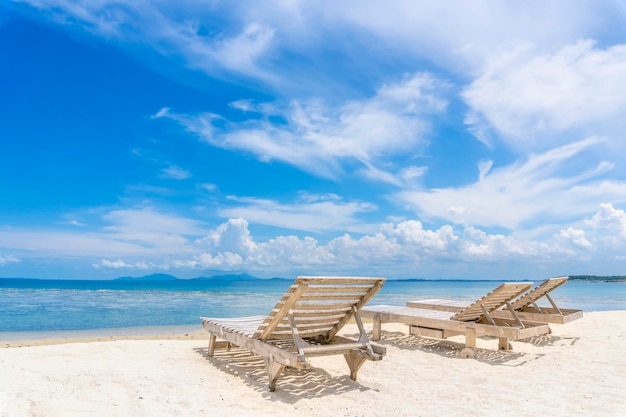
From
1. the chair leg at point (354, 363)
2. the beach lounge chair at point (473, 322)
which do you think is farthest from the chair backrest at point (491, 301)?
the chair leg at point (354, 363)

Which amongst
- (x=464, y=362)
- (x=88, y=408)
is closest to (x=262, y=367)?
(x=88, y=408)

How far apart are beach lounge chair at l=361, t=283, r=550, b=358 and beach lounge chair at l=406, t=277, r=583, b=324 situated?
0.74 metres

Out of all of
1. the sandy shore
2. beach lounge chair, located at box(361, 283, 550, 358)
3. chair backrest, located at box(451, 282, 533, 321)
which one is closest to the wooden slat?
A: beach lounge chair, located at box(361, 283, 550, 358)

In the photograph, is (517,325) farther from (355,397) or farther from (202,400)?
(202,400)

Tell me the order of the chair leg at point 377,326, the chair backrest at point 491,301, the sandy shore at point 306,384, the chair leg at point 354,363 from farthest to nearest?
the chair leg at point 377,326
the chair backrest at point 491,301
the chair leg at point 354,363
the sandy shore at point 306,384

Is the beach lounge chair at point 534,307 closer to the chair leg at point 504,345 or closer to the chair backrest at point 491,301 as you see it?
the chair leg at point 504,345

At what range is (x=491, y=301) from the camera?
848cm

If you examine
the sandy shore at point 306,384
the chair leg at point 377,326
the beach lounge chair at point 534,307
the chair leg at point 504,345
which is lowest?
the sandy shore at point 306,384

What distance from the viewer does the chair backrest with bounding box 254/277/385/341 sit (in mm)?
5312

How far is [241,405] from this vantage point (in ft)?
16.5

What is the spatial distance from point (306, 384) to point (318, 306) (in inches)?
46.2

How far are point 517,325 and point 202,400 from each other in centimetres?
716

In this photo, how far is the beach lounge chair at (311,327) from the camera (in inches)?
209

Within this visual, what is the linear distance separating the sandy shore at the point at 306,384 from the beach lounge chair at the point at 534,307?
4.47ft
